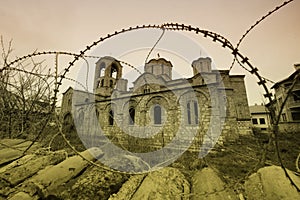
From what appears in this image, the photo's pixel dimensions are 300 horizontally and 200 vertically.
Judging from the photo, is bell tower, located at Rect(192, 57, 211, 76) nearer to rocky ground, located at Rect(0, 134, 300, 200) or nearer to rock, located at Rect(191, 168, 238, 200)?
rock, located at Rect(191, 168, 238, 200)

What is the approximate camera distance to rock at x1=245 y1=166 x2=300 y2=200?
83.4 inches

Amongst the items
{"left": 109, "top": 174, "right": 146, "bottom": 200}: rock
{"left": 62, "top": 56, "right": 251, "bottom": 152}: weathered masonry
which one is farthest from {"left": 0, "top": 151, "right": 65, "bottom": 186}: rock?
{"left": 62, "top": 56, "right": 251, "bottom": 152}: weathered masonry

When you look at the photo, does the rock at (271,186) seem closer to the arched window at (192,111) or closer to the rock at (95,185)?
the rock at (95,185)

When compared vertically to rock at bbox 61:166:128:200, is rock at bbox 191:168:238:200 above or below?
below

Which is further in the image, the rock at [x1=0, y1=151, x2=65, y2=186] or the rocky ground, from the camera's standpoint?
the rock at [x1=0, y1=151, x2=65, y2=186]

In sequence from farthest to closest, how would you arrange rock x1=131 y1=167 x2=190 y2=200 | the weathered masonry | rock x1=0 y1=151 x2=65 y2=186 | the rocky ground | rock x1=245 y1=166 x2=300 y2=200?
the weathered masonry < rock x1=0 y1=151 x2=65 y2=186 < rock x1=131 y1=167 x2=190 y2=200 < the rocky ground < rock x1=245 y1=166 x2=300 y2=200

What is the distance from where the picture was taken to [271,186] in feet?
7.79

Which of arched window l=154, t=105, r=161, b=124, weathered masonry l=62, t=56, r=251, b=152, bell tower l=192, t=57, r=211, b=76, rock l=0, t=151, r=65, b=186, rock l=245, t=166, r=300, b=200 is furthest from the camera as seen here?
bell tower l=192, t=57, r=211, b=76

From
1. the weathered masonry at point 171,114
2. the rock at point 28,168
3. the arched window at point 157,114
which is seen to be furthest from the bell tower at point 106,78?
the rock at point 28,168

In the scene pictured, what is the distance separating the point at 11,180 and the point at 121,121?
49.5 ft

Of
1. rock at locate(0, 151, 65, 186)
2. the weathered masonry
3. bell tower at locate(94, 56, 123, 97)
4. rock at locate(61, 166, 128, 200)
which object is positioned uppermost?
bell tower at locate(94, 56, 123, 97)

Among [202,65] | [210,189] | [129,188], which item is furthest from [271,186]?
[202,65]

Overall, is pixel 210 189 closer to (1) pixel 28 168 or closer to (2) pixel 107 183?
(2) pixel 107 183

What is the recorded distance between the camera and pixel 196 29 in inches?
59.5
